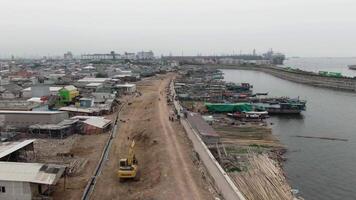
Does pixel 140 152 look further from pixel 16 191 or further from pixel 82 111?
pixel 82 111

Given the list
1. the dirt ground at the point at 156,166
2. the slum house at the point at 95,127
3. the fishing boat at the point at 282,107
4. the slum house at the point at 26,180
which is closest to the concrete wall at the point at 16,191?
the slum house at the point at 26,180

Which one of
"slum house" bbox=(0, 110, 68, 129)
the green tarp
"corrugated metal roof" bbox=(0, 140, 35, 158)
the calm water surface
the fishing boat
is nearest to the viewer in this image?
"corrugated metal roof" bbox=(0, 140, 35, 158)

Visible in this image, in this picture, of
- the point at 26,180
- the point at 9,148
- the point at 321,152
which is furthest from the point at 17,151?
the point at 321,152

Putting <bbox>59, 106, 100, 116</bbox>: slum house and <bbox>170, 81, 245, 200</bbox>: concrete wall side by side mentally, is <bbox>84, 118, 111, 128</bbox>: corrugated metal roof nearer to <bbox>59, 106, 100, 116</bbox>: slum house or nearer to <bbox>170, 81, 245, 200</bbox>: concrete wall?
<bbox>59, 106, 100, 116</bbox>: slum house

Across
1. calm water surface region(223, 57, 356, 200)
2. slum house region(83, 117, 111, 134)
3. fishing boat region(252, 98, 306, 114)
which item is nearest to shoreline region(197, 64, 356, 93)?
calm water surface region(223, 57, 356, 200)

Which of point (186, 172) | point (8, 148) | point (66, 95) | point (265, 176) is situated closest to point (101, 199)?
point (186, 172)
